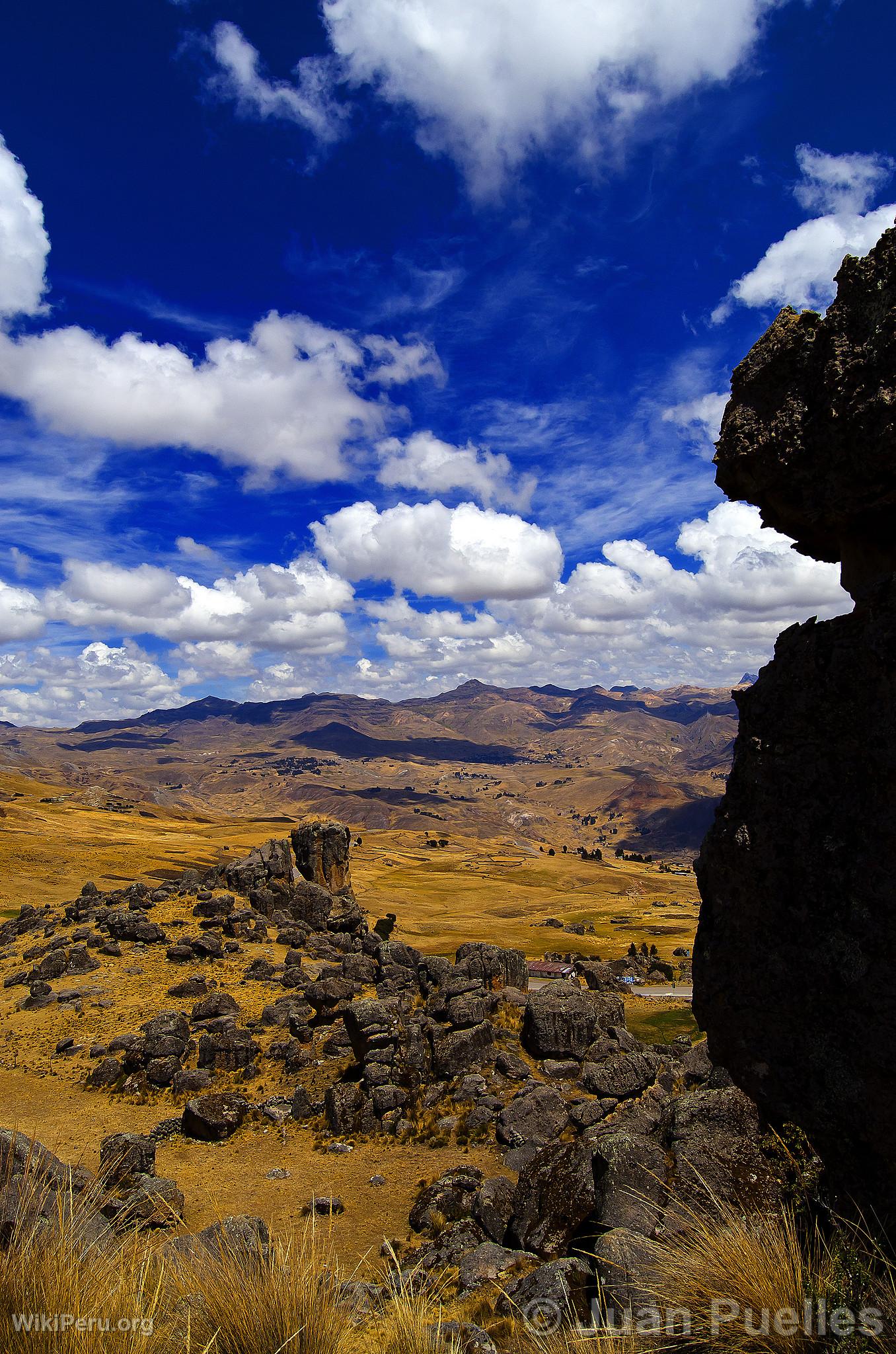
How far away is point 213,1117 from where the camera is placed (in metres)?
25.0

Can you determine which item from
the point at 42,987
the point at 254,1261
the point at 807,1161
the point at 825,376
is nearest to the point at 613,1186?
the point at 807,1161

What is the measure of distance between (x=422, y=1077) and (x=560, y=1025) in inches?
252

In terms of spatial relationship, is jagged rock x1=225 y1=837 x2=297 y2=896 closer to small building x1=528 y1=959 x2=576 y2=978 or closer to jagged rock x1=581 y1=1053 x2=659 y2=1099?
small building x1=528 y1=959 x2=576 y2=978

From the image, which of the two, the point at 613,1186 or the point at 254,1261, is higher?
the point at 254,1261

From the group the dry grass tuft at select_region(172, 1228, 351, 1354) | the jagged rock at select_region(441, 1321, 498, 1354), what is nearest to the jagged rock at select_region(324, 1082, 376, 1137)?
the jagged rock at select_region(441, 1321, 498, 1354)

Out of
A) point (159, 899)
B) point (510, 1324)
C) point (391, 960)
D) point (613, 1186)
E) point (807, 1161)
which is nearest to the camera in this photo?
point (807, 1161)

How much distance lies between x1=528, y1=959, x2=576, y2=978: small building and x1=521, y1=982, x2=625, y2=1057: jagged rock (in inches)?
1283

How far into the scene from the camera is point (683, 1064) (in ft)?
82.0

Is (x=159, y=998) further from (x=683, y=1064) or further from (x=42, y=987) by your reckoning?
(x=683, y=1064)

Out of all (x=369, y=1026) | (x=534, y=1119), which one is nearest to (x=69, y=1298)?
(x=534, y=1119)

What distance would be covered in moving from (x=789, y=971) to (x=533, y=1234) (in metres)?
10.7

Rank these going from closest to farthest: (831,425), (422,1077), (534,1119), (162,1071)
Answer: (831,425)
(534,1119)
(422,1077)
(162,1071)

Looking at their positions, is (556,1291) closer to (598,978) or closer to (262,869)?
(598,978)

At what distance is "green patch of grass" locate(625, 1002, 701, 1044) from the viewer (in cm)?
4238
